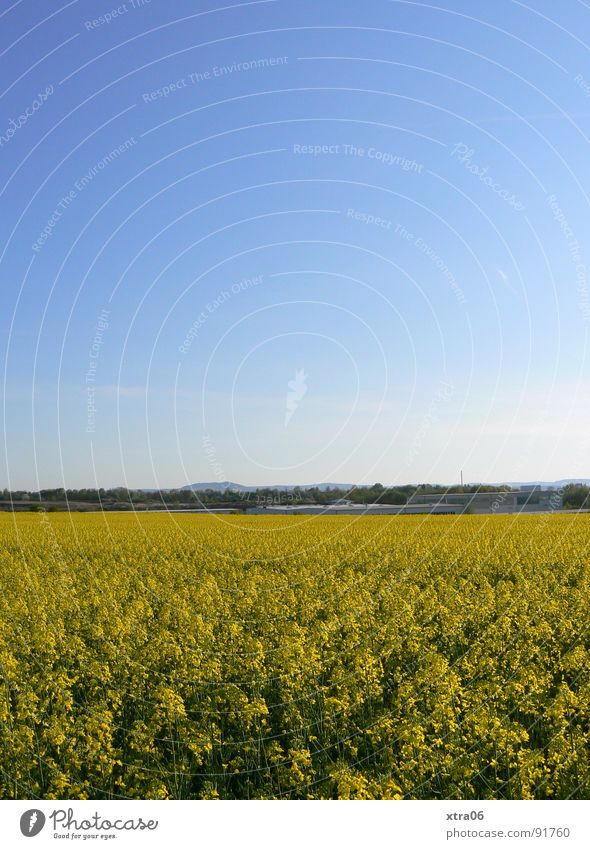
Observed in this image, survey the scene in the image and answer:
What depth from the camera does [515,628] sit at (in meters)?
15.4

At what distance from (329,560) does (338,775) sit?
71.3 ft

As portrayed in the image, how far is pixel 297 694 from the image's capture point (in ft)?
36.7

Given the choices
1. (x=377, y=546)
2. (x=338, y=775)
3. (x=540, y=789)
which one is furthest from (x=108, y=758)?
(x=377, y=546)

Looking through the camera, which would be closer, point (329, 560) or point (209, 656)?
point (209, 656)

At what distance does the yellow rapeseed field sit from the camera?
29.0 ft

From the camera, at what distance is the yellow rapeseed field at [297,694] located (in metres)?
8.84

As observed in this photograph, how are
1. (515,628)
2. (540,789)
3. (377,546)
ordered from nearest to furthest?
(540,789), (515,628), (377,546)

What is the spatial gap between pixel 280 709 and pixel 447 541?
998 inches

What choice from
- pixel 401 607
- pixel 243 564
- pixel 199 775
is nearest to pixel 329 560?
pixel 243 564

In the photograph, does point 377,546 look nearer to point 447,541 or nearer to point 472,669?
point 447,541

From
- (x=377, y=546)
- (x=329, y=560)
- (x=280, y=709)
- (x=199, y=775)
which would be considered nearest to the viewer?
(x=199, y=775)

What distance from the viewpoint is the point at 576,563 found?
25.6 meters

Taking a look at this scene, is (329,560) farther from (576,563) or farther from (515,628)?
(515,628)
